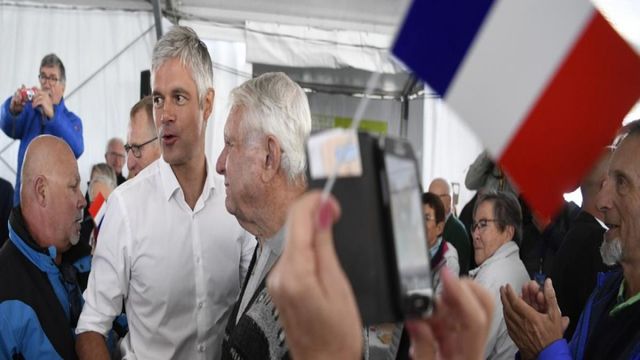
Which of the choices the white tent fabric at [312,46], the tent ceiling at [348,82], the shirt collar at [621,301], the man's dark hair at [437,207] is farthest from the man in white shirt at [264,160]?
the tent ceiling at [348,82]

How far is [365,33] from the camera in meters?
6.79

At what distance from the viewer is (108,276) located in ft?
5.80

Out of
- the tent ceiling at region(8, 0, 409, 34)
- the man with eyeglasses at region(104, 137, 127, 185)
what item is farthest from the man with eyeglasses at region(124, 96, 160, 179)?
the tent ceiling at region(8, 0, 409, 34)

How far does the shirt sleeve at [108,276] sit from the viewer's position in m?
1.76

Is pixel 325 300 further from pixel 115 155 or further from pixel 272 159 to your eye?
pixel 115 155

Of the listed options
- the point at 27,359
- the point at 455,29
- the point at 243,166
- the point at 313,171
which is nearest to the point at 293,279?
the point at 313,171

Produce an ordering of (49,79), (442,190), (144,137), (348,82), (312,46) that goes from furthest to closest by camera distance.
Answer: (348,82)
(312,46)
(442,190)
(49,79)
(144,137)

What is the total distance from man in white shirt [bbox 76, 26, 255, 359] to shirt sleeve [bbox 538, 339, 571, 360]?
87 cm


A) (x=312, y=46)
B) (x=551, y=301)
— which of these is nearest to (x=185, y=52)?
(x=551, y=301)

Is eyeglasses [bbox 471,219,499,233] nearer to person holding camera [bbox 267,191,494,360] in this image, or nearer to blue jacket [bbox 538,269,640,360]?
blue jacket [bbox 538,269,640,360]

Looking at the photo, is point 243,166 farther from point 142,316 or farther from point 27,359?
point 27,359

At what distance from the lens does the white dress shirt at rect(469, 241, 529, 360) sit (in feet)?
8.17

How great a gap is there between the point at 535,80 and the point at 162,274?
1.26 meters

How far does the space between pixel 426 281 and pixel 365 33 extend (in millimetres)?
6423
